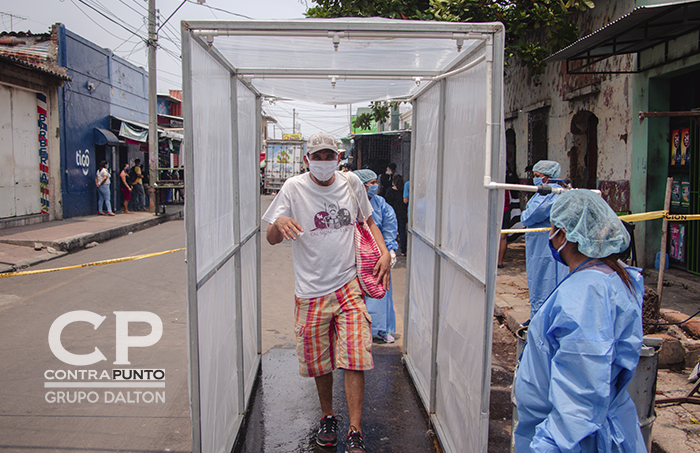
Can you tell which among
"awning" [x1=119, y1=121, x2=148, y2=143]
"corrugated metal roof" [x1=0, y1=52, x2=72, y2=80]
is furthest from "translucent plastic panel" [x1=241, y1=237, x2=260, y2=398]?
"awning" [x1=119, y1=121, x2=148, y2=143]

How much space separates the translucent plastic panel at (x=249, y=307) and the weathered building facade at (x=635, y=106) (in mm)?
4516

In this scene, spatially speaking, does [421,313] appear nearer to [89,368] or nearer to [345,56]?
[345,56]

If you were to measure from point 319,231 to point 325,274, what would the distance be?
11.3 inches

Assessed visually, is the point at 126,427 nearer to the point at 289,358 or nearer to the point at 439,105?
the point at 289,358

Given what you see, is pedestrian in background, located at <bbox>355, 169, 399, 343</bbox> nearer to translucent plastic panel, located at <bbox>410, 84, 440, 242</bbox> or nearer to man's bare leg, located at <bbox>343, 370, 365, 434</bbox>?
translucent plastic panel, located at <bbox>410, 84, 440, 242</bbox>

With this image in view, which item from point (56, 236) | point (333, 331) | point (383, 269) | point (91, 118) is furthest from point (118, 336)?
point (91, 118)

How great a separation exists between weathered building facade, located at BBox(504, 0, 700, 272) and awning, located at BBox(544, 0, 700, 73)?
0.04 ft

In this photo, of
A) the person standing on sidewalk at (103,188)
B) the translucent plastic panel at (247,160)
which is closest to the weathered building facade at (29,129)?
the person standing on sidewalk at (103,188)

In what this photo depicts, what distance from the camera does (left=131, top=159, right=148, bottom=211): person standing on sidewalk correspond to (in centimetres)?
1909

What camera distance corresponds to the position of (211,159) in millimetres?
2867

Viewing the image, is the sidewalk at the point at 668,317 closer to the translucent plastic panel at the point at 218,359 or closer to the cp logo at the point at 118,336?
the translucent plastic panel at the point at 218,359

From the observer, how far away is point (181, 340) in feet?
17.9

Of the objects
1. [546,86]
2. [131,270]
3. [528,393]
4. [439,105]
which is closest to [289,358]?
[439,105]

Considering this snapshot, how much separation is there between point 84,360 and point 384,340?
9.67ft
